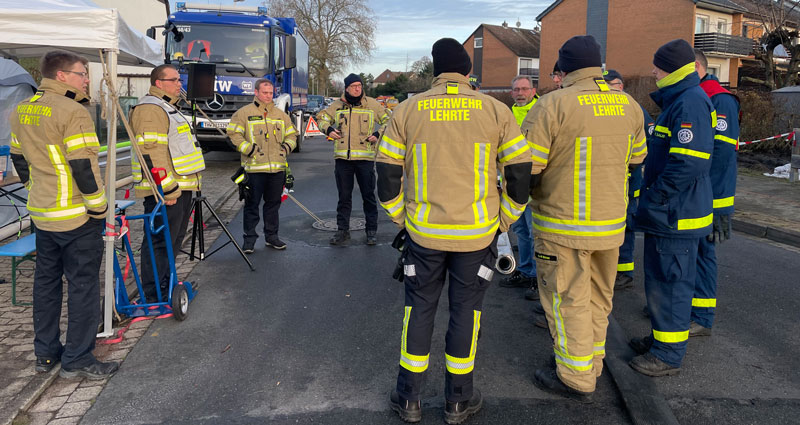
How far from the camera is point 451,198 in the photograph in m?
3.20

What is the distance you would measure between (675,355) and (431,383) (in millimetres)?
1603

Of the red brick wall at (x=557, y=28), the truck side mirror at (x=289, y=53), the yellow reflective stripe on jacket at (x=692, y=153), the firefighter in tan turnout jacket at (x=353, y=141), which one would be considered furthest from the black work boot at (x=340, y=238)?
the red brick wall at (x=557, y=28)

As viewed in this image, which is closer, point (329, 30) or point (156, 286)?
point (156, 286)

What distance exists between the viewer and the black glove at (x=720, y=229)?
14.4ft

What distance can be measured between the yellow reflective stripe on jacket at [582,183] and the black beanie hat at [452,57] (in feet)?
2.58

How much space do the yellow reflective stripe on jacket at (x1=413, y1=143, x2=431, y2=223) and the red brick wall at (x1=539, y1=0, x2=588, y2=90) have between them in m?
44.1

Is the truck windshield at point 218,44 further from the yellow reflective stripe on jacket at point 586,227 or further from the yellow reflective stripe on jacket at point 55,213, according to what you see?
the yellow reflective stripe on jacket at point 586,227

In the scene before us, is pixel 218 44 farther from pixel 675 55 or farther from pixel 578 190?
pixel 578 190

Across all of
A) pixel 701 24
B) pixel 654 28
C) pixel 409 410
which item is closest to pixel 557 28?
pixel 654 28

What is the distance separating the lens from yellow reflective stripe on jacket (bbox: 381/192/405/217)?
11.0 feet

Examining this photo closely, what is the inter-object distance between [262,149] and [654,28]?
132 ft

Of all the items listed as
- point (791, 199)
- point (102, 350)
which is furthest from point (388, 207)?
point (791, 199)

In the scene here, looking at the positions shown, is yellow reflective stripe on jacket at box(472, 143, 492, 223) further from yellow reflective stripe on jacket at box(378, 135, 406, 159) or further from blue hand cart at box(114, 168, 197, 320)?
blue hand cart at box(114, 168, 197, 320)

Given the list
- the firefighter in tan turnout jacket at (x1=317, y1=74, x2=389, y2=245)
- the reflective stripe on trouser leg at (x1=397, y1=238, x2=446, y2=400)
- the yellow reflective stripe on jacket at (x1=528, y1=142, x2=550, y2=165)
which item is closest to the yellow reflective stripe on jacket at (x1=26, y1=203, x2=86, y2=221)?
the reflective stripe on trouser leg at (x1=397, y1=238, x2=446, y2=400)
